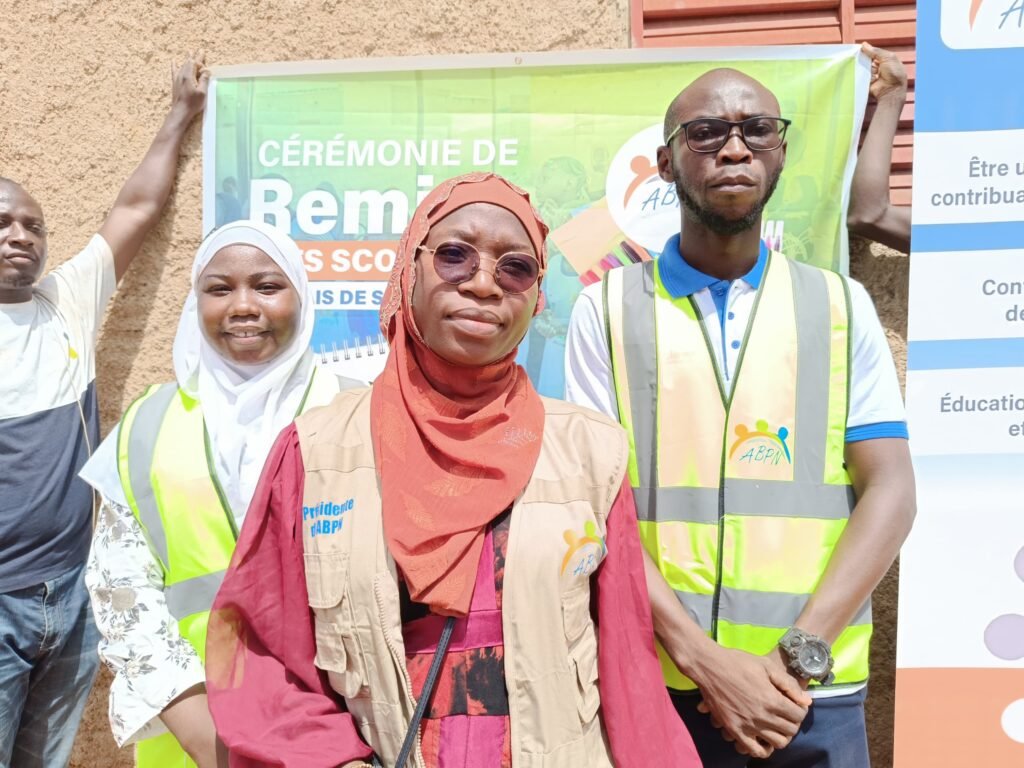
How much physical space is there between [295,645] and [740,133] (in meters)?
1.44

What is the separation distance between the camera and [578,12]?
2887mm

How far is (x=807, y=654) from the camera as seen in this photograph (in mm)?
1826

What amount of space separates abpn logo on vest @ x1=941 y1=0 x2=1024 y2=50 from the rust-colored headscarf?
1.50 meters

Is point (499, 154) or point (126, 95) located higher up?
point (126, 95)

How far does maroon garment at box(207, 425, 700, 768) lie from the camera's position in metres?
1.44

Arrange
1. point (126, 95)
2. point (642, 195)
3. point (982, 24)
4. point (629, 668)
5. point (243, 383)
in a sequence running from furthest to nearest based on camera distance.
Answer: point (126, 95), point (642, 195), point (982, 24), point (243, 383), point (629, 668)

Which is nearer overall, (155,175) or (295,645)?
(295,645)

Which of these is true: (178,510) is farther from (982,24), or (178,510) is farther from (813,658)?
(982,24)

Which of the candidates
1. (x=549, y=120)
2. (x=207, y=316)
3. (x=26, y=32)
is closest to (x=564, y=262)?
(x=549, y=120)

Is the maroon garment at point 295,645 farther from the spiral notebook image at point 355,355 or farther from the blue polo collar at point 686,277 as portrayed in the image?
Answer: the spiral notebook image at point 355,355

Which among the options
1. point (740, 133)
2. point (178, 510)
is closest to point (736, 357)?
point (740, 133)

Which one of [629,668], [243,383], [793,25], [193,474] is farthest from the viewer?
[793,25]

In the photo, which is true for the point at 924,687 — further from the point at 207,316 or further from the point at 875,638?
the point at 207,316

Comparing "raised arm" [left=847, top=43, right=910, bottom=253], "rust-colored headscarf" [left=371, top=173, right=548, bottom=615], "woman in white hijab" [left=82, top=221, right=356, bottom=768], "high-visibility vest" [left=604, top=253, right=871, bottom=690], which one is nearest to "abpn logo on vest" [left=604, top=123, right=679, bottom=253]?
"raised arm" [left=847, top=43, right=910, bottom=253]
